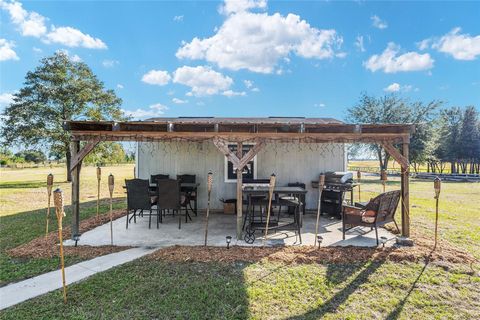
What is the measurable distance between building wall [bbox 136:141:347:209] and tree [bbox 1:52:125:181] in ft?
44.2

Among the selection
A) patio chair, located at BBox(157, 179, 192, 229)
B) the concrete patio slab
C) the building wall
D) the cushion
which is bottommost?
the concrete patio slab

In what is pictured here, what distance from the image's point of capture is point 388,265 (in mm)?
3730

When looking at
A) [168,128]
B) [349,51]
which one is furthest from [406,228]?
[349,51]

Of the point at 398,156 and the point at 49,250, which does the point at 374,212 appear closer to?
the point at 398,156

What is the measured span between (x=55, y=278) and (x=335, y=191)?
19.9 feet

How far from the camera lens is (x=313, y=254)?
13.4 ft

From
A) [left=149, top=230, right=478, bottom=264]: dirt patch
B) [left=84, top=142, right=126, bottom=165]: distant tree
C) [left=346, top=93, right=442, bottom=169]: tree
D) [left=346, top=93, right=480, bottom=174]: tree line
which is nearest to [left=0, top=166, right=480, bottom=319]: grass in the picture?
[left=149, top=230, right=478, bottom=264]: dirt patch

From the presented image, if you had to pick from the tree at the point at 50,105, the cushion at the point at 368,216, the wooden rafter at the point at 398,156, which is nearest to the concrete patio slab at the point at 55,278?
the cushion at the point at 368,216

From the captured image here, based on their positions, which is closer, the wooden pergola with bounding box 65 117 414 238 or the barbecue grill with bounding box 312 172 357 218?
the wooden pergola with bounding box 65 117 414 238

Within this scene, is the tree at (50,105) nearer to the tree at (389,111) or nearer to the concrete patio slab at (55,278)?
the concrete patio slab at (55,278)

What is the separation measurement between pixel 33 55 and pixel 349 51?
71.5 ft

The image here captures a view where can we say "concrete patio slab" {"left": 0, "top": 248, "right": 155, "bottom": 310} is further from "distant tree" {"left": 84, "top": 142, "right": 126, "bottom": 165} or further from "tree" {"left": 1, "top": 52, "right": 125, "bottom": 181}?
"distant tree" {"left": 84, "top": 142, "right": 126, "bottom": 165}

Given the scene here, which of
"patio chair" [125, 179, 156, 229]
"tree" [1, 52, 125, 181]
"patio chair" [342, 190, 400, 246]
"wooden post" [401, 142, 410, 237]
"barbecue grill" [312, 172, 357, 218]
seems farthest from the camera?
"tree" [1, 52, 125, 181]

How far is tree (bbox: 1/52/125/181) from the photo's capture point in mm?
17062
